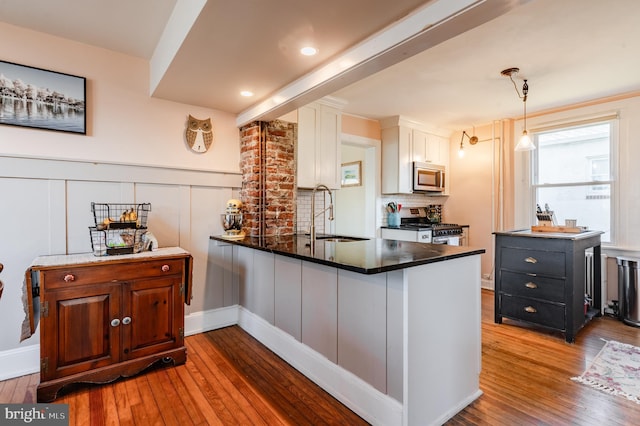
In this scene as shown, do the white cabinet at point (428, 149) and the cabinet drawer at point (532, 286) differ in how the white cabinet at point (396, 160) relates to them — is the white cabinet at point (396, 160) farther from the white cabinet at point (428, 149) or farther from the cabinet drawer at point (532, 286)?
the cabinet drawer at point (532, 286)

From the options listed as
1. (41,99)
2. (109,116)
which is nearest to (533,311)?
(109,116)

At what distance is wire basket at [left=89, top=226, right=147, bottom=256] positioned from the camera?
2318 millimetres

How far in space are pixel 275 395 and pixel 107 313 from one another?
1.29 meters

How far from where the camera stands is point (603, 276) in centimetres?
368

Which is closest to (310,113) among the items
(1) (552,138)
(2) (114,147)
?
(2) (114,147)

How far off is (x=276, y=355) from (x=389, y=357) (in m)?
1.23

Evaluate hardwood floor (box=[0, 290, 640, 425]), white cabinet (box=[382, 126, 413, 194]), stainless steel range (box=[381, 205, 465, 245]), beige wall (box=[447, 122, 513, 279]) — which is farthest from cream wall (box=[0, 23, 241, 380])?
beige wall (box=[447, 122, 513, 279])

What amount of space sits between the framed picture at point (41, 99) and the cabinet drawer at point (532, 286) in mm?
4166

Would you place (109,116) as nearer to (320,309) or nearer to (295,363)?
(320,309)

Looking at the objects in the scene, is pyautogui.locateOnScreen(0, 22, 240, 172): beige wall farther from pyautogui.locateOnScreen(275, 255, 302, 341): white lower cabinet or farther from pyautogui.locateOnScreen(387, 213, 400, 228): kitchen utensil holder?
pyautogui.locateOnScreen(387, 213, 400, 228): kitchen utensil holder

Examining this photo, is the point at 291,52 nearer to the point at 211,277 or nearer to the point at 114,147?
the point at 114,147

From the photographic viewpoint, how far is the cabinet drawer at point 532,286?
2.96m

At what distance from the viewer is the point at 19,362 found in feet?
7.57

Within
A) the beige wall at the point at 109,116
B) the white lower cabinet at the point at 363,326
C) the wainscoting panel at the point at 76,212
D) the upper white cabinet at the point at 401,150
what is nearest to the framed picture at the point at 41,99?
the beige wall at the point at 109,116
